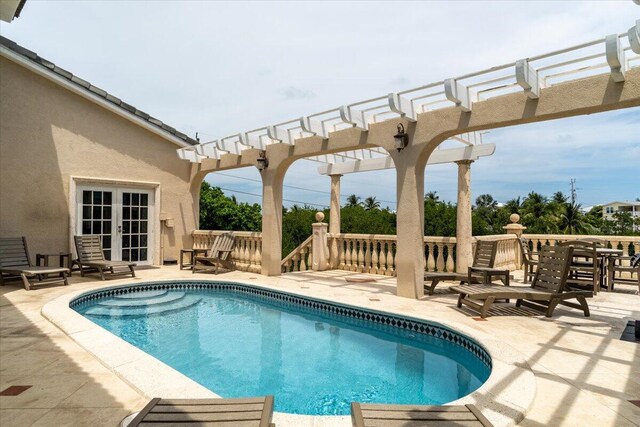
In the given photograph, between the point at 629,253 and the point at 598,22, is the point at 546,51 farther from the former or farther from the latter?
the point at 629,253

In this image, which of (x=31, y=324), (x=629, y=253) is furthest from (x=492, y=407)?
(x=629, y=253)

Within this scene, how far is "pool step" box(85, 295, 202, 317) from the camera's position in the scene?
7.02m

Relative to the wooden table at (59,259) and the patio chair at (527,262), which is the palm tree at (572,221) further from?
the wooden table at (59,259)

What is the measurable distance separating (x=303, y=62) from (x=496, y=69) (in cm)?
618

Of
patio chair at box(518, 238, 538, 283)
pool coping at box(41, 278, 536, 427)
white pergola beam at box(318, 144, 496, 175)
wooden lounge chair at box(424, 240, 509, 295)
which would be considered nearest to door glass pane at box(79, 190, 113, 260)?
pool coping at box(41, 278, 536, 427)

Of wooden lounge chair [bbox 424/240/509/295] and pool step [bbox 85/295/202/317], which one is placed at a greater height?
wooden lounge chair [bbox 424/240/509/295]

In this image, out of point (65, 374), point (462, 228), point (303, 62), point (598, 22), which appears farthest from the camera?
point (303, 62)

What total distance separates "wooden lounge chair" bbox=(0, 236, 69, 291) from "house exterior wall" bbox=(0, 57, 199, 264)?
76 cm

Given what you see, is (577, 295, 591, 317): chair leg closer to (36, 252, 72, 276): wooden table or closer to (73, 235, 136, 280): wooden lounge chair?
(73, 235, 136, 280): wooden lounge chair

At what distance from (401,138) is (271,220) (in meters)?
4.31

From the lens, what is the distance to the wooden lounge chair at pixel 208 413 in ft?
6.44

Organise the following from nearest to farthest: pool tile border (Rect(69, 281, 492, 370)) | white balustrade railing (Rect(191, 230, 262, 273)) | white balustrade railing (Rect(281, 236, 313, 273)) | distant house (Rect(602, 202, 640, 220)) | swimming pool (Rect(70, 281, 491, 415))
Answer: swimming pool (Rect(70, 281, 491, 415)), pool tile border (Rect(69, 281, 492, 370)), white balustrade railing (Rect(191, 230, 262, 273)), white balustrade railing (Rect(281, 236, 313, 273)), distant house (Rect(602, 202, 640, 220))

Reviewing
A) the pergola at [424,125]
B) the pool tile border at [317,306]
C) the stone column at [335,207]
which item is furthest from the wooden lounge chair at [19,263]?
the stone column at [335,207]

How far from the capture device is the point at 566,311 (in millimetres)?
6172
